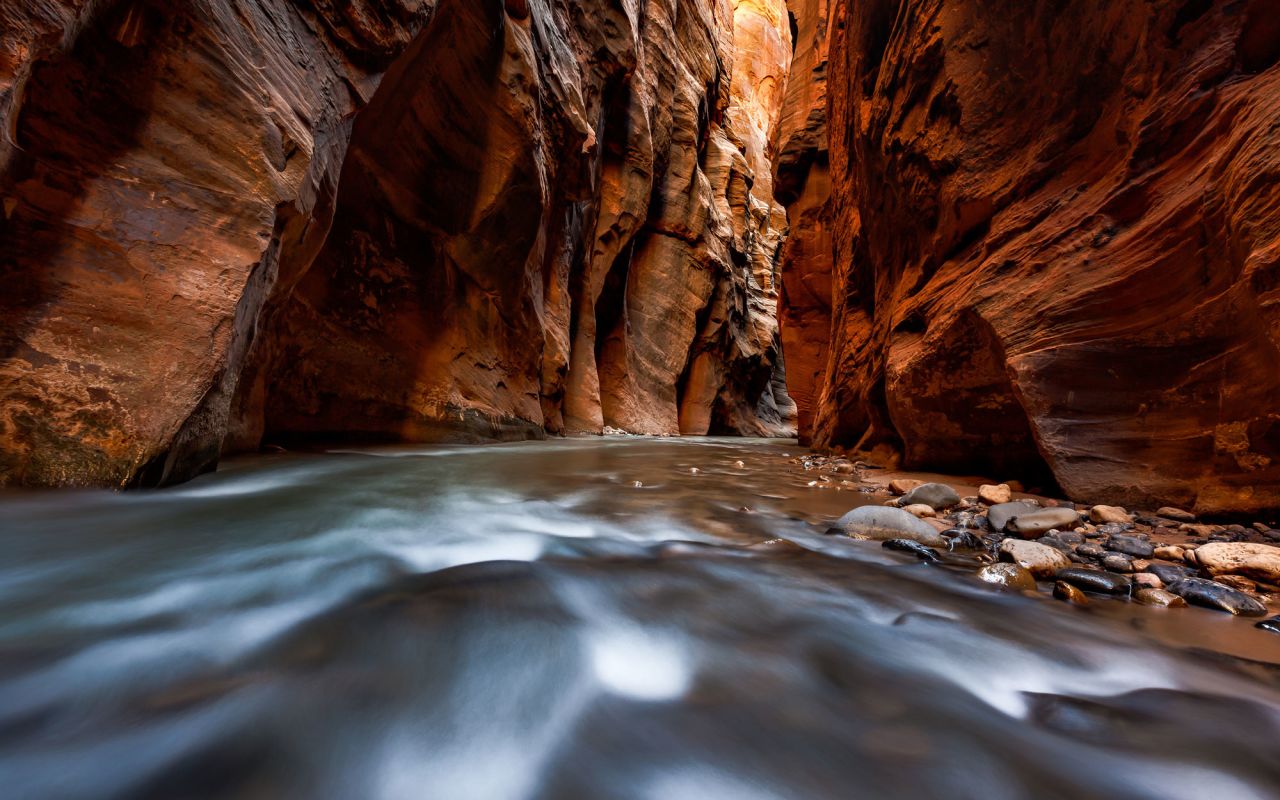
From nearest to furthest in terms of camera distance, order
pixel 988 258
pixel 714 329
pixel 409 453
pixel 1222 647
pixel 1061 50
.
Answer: pixel 1222 647
pixel 1061 50
pixel 988 258
pixel 409 453
pixel 714 329

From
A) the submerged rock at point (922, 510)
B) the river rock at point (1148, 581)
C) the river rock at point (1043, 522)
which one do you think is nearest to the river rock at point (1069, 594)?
the river rock at point (1148, 581)

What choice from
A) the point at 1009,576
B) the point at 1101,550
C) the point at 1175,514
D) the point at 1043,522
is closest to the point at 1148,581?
the point at 1101,550

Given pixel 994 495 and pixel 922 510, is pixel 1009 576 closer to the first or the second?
pixel 922 510

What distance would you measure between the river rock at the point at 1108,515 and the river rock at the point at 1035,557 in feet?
2.85

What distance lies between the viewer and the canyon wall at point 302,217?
2389 millimetres

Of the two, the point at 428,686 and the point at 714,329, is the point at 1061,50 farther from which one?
the point at 714,329

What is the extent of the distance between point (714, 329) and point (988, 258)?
56.2 feet

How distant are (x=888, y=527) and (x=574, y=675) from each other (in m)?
1.92

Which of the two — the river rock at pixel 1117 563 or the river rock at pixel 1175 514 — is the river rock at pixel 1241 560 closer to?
the river rock at pixel 1117 563

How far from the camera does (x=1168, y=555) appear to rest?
2.00m

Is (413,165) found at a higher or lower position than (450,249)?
higher

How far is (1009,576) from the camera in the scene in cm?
185

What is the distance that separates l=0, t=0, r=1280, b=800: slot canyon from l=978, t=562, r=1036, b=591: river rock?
17 mm

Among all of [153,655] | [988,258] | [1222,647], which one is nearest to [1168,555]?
[1222,647]
